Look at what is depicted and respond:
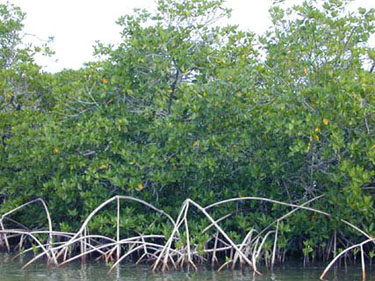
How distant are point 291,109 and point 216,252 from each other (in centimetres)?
215

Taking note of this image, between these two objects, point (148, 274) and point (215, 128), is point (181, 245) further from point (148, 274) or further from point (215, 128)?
point (215, 128)

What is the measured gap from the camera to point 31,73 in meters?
11.1

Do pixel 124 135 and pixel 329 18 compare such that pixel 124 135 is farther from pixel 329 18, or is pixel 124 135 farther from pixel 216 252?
pixel 329 18

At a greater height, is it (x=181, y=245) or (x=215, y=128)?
(x=215, y=128)

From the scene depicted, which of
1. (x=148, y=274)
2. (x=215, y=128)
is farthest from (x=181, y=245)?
(x=215, y=128)

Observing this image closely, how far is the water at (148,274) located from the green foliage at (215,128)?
346 mm

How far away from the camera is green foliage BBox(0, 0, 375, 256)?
8484 millimetres

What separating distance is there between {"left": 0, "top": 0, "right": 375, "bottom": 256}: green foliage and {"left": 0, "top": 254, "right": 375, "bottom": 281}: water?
0.35 meters

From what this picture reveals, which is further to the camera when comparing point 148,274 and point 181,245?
point 181,245

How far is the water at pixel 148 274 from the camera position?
8312 millimetres

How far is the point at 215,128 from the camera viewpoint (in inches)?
364

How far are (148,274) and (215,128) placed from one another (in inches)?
75.0

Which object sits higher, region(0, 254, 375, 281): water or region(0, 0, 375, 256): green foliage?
region(0, 0, 375, 256): green foliage

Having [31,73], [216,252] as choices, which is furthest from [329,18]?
[31,73]
